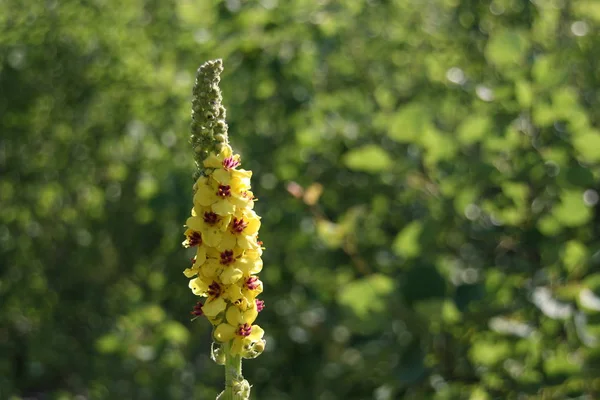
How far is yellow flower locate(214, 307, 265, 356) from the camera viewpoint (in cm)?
172

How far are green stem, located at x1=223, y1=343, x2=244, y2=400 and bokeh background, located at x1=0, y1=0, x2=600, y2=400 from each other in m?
1.49

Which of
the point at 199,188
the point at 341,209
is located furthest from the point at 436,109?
the point at 199,188

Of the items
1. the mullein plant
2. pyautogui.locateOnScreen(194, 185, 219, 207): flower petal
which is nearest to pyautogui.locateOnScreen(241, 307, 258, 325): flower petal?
the mullein plant

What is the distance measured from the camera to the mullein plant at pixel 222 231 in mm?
1660

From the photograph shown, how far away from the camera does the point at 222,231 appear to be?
166 centimetres

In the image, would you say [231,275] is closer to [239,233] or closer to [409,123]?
[239,233]

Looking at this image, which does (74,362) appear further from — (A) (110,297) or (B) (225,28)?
(B) (225,28)

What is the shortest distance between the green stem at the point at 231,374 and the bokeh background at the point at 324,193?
4.90 ft

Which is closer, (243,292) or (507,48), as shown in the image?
(243,292)

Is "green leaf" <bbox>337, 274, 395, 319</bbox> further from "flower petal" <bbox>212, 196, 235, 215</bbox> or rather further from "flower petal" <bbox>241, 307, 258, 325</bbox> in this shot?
"flower petal" <bbox>212, 196, 235, 215</bbox>

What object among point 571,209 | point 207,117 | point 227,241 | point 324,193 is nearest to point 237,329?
point 227,241

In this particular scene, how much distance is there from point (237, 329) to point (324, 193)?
2.66 m

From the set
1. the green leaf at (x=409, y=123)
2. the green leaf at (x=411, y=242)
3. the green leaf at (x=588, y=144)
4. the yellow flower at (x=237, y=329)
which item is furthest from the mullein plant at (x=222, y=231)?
the green leaf at (x=588, y=144)

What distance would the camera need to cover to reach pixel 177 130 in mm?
4566
